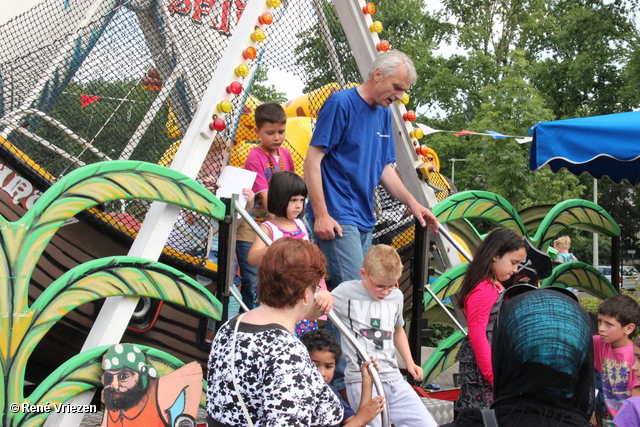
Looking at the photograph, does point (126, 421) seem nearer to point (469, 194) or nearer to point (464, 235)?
point (469, 194)

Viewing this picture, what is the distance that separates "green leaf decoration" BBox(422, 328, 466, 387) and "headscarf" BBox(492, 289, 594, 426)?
2.60 meters

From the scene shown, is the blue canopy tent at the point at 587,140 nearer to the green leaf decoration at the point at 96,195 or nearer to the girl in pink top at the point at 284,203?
the girl in pink top at the point at 284,203

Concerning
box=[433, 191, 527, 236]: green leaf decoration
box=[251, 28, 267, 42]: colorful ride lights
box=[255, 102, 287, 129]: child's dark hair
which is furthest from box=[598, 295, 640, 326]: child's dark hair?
box=[251, 28, 267, 42]: colorful ride lights

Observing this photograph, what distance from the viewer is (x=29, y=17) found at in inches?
176

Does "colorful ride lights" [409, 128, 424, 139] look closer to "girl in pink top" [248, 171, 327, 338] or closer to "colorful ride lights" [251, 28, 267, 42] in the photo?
"colorful ride lights" [251, 28, 267, 42]

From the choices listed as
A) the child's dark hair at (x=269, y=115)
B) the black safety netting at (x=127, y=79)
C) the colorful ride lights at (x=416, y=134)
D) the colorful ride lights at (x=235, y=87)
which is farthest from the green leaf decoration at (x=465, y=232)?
the colorful ride lights at (x=235, y=87)

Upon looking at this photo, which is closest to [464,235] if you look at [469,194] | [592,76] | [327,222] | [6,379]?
[469,194]

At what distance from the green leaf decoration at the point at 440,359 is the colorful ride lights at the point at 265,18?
2.45 meters

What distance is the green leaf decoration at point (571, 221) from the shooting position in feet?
19.4

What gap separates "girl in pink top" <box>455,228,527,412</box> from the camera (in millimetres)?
3500

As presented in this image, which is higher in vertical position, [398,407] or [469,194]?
[469,194]

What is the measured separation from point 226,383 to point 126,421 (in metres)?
1.21

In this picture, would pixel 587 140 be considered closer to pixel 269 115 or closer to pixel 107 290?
pixel 269 115

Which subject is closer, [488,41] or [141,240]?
[141,240]
